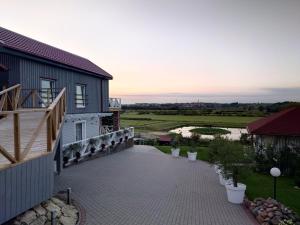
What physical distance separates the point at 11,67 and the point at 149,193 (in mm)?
9509

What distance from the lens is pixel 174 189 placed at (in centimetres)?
1502

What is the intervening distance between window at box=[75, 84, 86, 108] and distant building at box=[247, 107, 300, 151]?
12166 millimetres

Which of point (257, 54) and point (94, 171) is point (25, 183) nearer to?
point (94, 171)

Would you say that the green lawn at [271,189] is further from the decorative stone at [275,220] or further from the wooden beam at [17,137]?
the wooden beam at [17,137]

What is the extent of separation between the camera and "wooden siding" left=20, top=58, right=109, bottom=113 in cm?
1711

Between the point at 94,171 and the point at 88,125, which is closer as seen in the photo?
the point at 94,171

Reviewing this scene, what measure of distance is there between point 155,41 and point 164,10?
5.82 metres

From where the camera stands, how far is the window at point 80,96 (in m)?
22.7

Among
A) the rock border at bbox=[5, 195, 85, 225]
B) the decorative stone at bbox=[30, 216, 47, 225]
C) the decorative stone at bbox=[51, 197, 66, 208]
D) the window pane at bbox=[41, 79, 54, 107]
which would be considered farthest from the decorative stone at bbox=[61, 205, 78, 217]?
the window pane at bbox=[41, 79, 54, 107]

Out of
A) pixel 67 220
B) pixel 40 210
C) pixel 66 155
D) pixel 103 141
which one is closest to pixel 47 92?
pixel 66 155

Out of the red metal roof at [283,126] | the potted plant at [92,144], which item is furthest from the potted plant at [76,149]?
the red metal roof at [283,126]

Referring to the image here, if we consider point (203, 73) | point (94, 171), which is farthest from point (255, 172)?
point (203, 73)

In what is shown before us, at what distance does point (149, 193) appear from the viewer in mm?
14234

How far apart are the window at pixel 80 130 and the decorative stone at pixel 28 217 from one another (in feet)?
46.1
